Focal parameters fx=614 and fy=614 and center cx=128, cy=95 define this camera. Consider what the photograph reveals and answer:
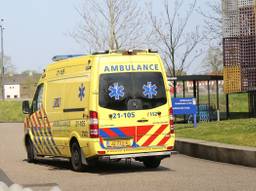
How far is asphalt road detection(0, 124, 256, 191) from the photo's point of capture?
10297mm

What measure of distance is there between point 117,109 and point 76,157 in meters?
1.49

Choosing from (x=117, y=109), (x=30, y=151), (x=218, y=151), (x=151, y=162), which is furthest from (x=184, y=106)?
(x=117, y=109)

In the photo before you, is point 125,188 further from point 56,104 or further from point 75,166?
point 56,104

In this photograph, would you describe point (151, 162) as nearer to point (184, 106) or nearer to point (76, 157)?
point (76, 157)

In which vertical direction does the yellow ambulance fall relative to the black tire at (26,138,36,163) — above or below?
above

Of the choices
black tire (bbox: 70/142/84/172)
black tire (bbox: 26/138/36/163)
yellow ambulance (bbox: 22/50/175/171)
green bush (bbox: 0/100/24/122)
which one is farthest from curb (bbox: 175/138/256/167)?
green bush (bbox: 0/100/24/122)

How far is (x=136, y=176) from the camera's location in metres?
11.9

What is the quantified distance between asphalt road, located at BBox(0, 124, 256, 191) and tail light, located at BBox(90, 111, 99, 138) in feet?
2.73

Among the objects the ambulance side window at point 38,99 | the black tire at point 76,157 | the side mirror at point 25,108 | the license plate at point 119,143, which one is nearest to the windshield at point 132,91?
the license plate at point 119,143

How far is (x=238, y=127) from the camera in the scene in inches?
732

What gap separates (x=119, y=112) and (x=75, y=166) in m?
1.68

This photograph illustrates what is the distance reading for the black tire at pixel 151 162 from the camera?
13.4 m

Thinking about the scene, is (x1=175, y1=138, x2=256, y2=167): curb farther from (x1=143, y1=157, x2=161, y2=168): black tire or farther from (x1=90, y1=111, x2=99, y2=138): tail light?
(x1=90, y1=111, x2=99, y2=138): tail light

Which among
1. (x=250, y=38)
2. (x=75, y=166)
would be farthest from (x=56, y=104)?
(x=250, y=38)
